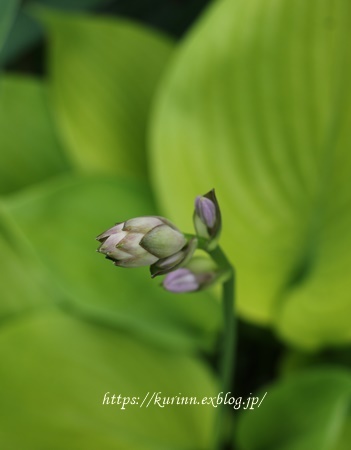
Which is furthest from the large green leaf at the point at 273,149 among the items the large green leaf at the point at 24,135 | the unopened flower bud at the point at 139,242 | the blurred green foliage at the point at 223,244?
the unopened flower bud at the point at 139,242

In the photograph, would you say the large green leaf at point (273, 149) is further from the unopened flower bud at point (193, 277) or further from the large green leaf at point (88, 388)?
the unopened flower bud at point (193, 277)

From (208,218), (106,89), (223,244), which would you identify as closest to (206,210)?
(208,218)

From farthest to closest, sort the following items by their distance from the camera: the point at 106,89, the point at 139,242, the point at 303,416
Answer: the point at 106,89
the point at 303,416
the point at 139,242

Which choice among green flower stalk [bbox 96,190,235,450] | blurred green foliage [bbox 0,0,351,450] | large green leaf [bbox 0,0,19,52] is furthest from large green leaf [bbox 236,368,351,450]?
large green leaf [bbox 0,0,19,52]

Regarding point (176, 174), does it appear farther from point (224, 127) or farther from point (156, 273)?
→ point (156, 273)

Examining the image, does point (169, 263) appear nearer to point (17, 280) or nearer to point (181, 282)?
point (181, 282)

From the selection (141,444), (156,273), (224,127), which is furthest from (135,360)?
(156,273)

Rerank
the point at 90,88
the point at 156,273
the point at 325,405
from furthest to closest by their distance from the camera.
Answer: the point at 90,88
the point at 325,405
the point at 156,273
